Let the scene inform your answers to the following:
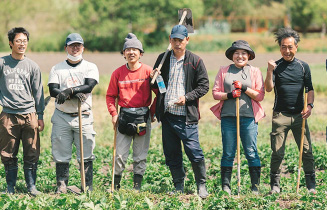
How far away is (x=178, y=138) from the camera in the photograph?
23.2 ft

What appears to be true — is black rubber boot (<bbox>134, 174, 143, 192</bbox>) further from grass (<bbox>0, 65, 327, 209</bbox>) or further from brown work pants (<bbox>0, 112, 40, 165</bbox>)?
brown work pants (<bbox>0, 112, 40, 165</bbox>)

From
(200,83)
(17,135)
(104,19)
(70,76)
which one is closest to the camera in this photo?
(200,83)

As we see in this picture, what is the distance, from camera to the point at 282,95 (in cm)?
693

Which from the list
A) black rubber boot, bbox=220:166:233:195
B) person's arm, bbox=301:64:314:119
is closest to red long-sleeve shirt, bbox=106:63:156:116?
black rubber boot, bbox=220:166:233:195

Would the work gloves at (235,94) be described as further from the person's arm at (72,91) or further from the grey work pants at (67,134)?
the grey work pants at (67,134)

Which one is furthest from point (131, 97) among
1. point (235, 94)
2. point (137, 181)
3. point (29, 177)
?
point (29, 177)

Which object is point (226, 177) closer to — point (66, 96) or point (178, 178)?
point (178, 178)

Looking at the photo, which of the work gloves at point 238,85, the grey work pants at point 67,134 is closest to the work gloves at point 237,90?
the work gloves at point 238,85

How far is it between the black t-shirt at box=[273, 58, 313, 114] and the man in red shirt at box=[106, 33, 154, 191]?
163 cm

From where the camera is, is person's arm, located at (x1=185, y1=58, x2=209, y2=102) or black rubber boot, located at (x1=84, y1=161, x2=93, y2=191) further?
black rubber boot, located at (x1=84, y1=161, x2=93, y2=191)

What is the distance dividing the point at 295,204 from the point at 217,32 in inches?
1759

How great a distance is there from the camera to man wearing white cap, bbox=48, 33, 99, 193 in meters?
6.85

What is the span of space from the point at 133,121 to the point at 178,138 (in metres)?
0.62

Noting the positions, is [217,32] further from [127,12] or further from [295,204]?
[295,204]
